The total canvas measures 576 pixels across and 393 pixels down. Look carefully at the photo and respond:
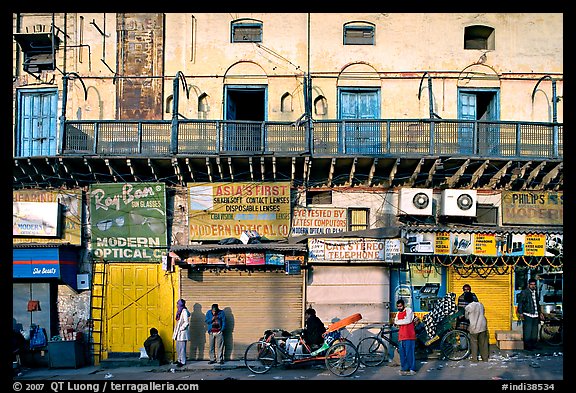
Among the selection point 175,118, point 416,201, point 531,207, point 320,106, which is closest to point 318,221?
point 416,201

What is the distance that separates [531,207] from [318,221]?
6145mm

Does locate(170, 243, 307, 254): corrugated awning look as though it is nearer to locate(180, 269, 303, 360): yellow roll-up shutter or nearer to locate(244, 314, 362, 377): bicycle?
locate(180, 269, 303, 360): yellow roll-up shutter

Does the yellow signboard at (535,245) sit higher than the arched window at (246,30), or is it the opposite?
the arched window at (246,30)

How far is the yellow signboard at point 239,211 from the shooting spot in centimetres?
1759

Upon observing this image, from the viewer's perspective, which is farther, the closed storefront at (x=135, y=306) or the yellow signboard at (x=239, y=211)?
the yellow signboard at (x=239, y=211)

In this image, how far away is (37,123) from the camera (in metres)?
18.8

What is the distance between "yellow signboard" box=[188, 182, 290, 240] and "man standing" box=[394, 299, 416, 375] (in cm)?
463

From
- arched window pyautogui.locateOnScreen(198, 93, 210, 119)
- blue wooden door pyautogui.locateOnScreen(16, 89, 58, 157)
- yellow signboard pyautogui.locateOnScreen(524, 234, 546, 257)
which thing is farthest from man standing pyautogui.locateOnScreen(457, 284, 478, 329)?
blue wooden door pyautogui.locateOnScreen(16, 89, 58, 157)

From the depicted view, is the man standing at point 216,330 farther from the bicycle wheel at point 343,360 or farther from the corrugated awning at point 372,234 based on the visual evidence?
the bicycle wheel at point 343,360

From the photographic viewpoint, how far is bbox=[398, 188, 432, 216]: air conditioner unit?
17453mm

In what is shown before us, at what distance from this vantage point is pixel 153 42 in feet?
61.1

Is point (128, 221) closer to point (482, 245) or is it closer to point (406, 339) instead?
point (406, 339)

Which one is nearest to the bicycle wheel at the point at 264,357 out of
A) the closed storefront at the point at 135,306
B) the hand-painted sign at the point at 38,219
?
the closed storefront at the point at 135,306

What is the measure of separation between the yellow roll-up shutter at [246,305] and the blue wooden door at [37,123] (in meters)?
6.25
